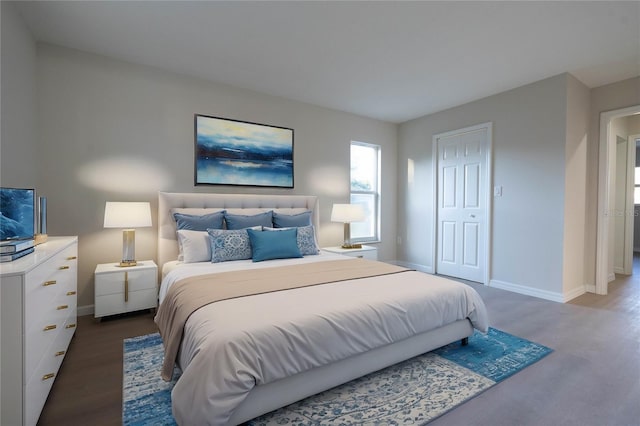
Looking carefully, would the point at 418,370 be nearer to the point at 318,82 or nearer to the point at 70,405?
the point at 70,405

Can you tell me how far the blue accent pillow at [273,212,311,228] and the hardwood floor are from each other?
62.7 inches

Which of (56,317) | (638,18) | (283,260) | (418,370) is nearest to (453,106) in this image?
(638,18)

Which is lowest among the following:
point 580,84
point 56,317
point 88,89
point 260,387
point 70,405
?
point 70,405

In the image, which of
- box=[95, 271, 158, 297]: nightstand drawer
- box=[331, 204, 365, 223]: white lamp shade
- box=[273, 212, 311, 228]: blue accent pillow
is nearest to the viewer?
box=[95, 271, 158, 297]: nightstand drawer

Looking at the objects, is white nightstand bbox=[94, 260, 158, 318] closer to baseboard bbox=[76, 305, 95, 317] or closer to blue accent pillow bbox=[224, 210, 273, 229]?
baseboard bbox=[76, 305, 95, 317]

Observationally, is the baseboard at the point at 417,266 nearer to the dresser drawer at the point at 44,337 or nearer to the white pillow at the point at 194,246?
the white pillow at the point at 194,246

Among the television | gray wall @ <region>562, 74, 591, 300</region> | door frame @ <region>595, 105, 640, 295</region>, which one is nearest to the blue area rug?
the television

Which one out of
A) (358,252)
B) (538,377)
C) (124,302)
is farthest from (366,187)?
(124,302)

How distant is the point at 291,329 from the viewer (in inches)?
59.5

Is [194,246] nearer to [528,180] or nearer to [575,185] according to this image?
[528,180]

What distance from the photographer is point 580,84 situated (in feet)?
11.8

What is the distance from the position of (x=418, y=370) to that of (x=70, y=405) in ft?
6.68

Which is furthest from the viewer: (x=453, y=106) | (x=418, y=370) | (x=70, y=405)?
(x=453, y=106)

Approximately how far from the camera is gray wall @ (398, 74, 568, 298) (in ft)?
11.3
